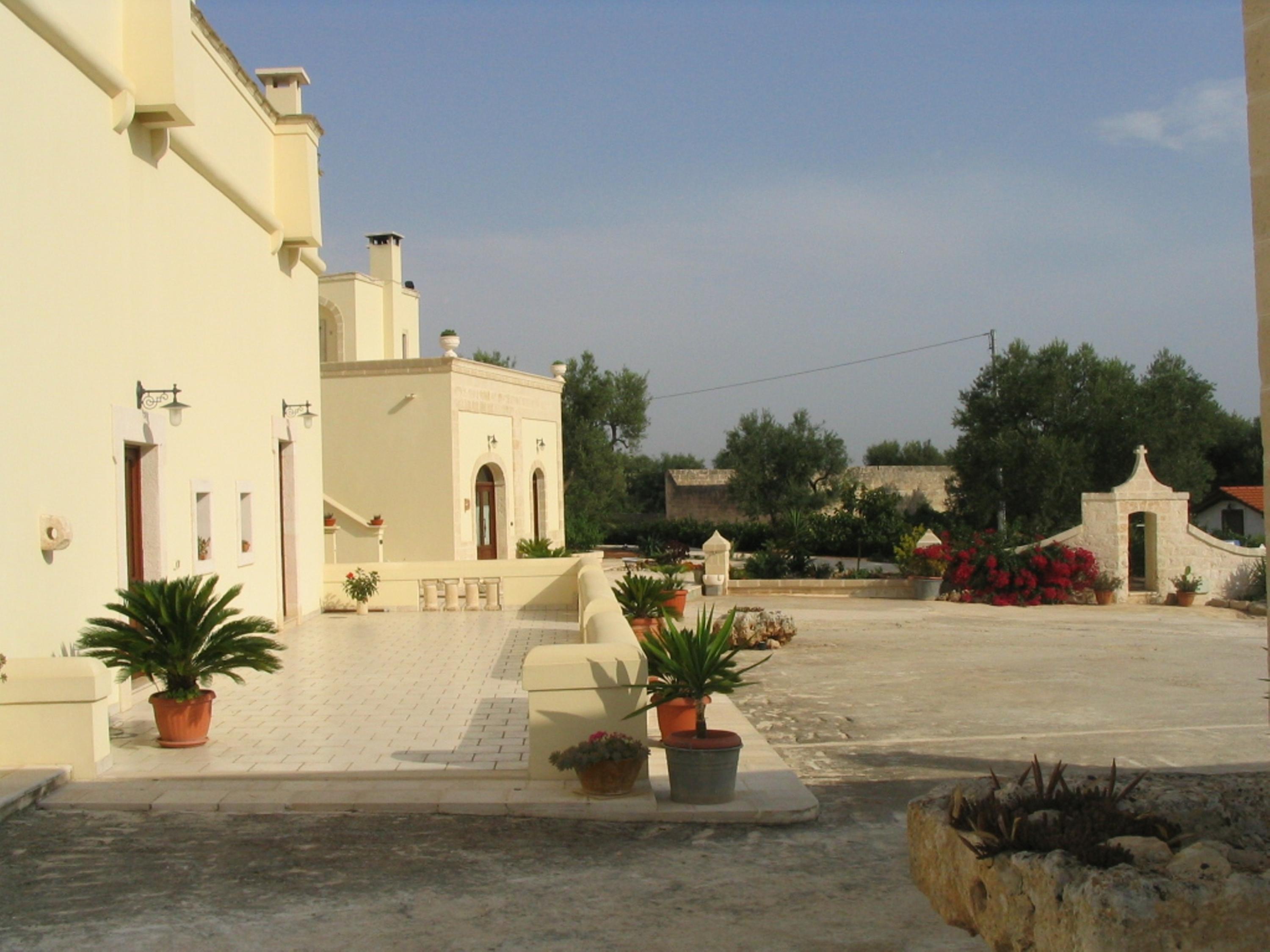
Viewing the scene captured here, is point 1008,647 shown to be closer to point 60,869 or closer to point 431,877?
point 431,877

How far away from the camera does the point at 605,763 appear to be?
270 inches

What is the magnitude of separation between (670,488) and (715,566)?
23.7 metres

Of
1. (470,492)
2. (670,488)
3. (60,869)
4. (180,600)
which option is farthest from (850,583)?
(670,488)

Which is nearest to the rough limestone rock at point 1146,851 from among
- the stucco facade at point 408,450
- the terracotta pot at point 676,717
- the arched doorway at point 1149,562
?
the terracotta pot at point 676,717

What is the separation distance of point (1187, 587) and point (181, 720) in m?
20.6

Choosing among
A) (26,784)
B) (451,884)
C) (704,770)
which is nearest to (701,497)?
(704,770)

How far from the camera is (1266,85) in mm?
4535

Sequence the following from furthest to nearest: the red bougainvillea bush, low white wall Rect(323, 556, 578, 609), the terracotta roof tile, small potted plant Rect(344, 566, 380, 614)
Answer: the terracotta roof tile < the red bougainvillea bush < low white wall Rect(323, 556, 578, 609) < small potted plant Rect(344, 566, 380, 614)

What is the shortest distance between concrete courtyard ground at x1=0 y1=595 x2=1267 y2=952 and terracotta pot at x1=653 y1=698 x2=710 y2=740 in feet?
3.16

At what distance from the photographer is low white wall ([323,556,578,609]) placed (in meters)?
17.9

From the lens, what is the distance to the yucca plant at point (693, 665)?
7.37m

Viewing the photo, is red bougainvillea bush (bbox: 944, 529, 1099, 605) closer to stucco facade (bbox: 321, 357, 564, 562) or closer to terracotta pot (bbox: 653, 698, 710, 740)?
stucco facade (bbox: 321, 357, 564, 562)

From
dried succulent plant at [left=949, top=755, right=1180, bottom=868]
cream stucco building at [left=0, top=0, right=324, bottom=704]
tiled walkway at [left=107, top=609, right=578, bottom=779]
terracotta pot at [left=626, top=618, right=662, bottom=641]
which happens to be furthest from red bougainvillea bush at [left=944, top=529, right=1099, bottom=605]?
dried succulent plant at [left=949, top=755, right=1180, bottom=868]

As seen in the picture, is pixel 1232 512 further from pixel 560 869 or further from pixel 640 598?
pixel 560 869
